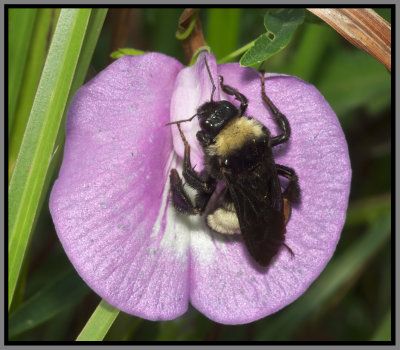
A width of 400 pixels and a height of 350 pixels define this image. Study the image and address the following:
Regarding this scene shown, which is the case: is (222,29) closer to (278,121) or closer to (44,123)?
(278,121)

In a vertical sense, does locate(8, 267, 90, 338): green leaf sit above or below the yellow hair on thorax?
below

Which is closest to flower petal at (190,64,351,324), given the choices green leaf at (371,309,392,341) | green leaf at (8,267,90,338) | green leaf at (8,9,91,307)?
green leaf at (8,9,91,307)

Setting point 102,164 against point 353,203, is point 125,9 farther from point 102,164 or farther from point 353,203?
point 353,203

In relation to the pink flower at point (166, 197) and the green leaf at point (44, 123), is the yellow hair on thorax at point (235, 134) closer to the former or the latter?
the pink flower at point (166, 197)

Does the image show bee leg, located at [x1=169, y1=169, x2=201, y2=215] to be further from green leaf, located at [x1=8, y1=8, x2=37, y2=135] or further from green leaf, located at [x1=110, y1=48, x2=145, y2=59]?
green leaf, located at [x1=8, y1=8, x2=37, y2=135]

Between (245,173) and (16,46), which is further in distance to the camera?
(16,46)

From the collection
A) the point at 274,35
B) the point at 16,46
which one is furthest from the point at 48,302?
the point at 274,35

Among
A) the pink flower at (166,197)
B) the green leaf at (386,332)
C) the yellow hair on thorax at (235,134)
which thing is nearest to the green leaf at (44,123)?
the pink flower at (166,197)
